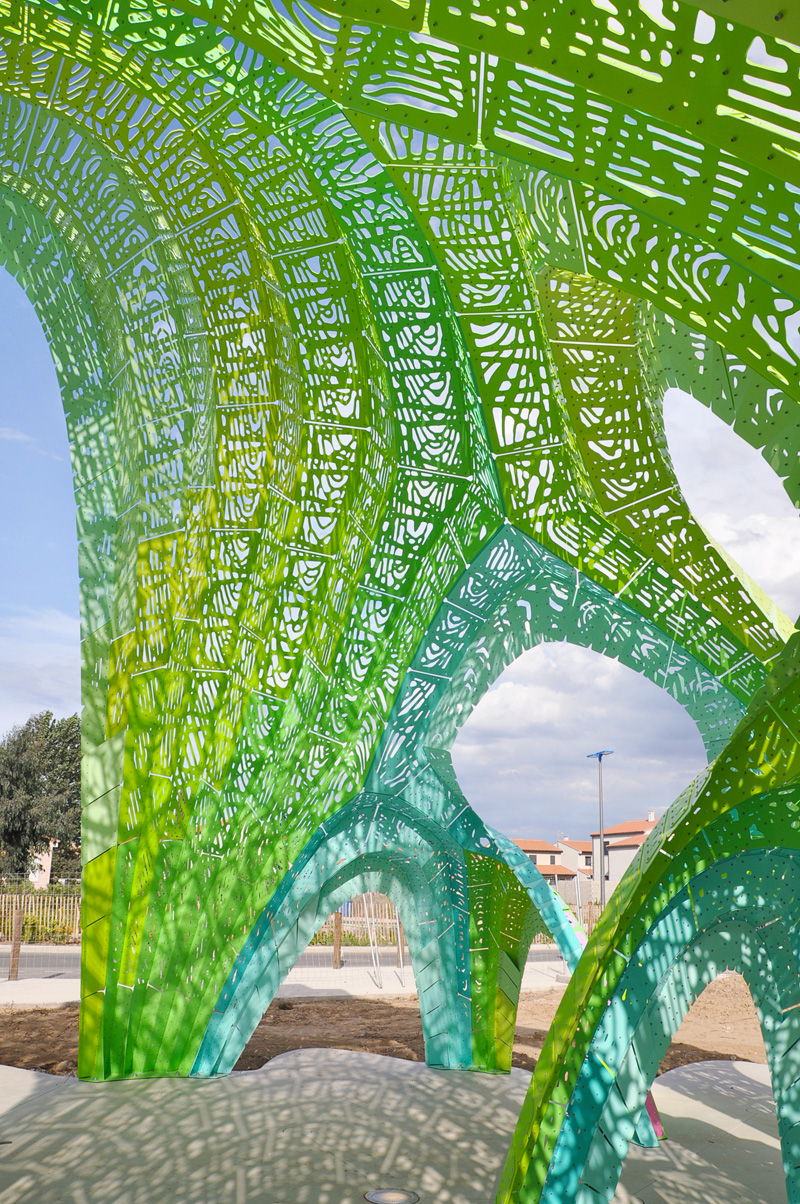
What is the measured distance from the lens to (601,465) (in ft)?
31.1

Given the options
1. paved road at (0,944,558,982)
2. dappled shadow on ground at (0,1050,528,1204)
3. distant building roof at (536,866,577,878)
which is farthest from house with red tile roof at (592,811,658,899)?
dappled shadow on ground at (0,1050,528,1204)

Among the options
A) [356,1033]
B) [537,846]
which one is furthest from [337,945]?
[537,846]

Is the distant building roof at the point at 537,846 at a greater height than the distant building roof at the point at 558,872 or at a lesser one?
greater

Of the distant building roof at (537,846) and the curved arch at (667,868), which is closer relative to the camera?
the curved arch at (667,868)

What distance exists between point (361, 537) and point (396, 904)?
→ 6174 mm

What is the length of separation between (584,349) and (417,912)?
8.48 m

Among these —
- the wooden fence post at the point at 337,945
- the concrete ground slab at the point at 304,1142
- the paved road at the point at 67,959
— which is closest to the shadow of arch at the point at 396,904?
the concrete ground slab at the point at 304,1142

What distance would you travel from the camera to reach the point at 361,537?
10445mm

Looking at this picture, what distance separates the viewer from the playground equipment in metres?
5.62

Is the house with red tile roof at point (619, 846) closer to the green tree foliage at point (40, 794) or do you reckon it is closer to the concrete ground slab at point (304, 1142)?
the green tree foliage at point (40, 794)

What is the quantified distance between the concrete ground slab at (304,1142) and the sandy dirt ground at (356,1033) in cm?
221

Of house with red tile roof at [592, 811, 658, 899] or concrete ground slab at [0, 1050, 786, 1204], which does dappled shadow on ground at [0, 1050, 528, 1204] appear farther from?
house with red tile roof at [592, 811, 658, 899]

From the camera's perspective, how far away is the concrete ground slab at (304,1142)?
6.81 metres

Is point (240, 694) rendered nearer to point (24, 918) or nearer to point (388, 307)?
point (388, 307)
